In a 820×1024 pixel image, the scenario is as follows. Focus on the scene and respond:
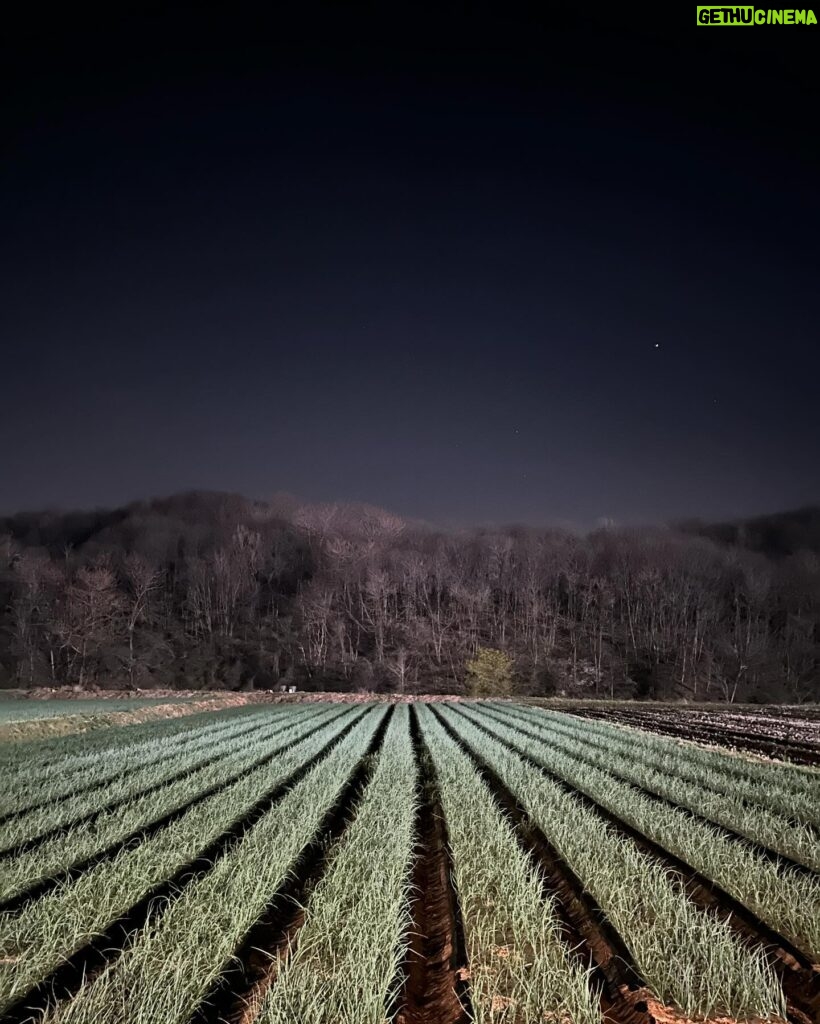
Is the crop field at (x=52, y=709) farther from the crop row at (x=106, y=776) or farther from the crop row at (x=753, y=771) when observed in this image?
the crop row at (x=753, y=771)

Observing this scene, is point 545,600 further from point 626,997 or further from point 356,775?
point 626,997

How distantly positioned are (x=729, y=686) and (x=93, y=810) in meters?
59.9

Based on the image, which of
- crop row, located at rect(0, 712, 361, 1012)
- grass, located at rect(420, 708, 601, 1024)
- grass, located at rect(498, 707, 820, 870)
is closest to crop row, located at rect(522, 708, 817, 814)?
grass, located at rect(498, 707, 820, 870)

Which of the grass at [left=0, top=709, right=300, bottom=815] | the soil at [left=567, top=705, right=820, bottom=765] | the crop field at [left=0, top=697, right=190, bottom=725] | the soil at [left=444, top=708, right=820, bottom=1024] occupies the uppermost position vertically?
the soil at [left=444, top=708, right=820, bottom=1024]

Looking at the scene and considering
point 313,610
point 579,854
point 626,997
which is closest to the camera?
point 626,997

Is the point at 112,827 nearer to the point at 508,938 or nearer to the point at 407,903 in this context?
the point at 407,903

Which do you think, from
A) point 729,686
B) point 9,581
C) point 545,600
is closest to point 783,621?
point 729,686

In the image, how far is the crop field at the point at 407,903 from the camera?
3.21m

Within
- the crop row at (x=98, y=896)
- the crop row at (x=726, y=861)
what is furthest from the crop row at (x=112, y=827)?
the crop row at (x=726, y=861)

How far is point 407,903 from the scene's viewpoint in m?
4.60

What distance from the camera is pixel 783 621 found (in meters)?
70.4

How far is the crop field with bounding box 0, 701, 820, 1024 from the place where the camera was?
10.5 feet

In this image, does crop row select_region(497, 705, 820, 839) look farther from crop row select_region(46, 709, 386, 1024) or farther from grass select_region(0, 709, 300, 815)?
grass select_region(0, 709, 300, 815)

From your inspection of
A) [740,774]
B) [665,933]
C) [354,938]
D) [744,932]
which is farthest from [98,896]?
[740,774]
